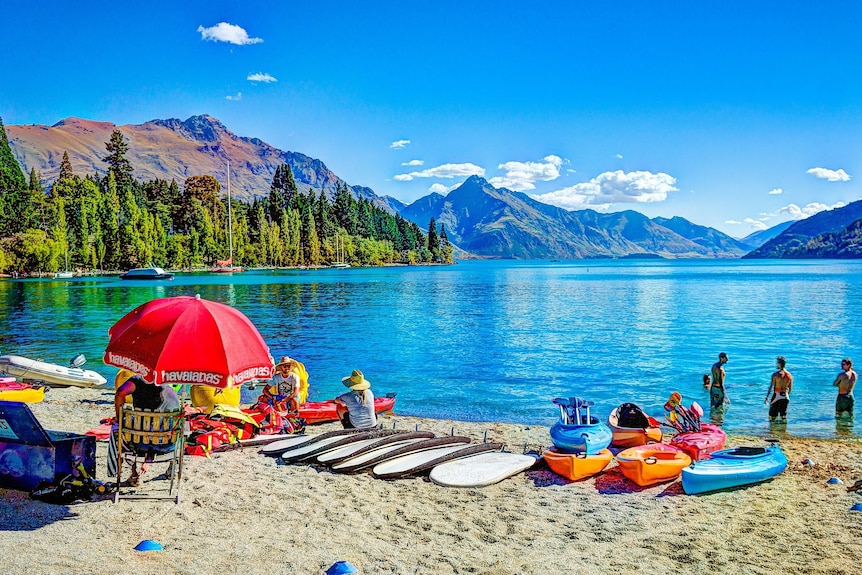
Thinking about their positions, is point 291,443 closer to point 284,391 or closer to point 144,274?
point 284,391

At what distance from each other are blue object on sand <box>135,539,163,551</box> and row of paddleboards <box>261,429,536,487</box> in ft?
12.8

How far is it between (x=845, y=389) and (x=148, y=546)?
1838 cm

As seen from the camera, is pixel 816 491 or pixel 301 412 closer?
pixel 816 491

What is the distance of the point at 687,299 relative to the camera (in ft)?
243

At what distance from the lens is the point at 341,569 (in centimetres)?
711

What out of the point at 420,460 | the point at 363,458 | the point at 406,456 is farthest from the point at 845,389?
the point at 363,458

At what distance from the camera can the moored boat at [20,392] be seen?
55.3 ft

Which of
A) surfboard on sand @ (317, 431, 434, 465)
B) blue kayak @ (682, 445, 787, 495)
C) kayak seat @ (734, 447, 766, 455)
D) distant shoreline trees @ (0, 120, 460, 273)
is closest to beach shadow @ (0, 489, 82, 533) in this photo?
surfboard on sand @ (317, 431, 434, 465)

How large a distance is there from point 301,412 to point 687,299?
222 ft

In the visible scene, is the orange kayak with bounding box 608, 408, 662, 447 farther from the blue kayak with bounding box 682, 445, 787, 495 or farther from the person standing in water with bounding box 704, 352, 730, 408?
the person standing in water with bounding box 704, 352, 730, 408

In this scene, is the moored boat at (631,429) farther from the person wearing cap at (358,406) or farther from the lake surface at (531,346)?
the person wearing cap at (358,406)

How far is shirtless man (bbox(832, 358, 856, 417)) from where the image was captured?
17359 mm

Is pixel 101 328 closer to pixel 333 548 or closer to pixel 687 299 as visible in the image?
pixel 333 548

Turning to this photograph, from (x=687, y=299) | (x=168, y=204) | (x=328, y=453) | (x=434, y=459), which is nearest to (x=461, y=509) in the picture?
(x=434, y=459)
